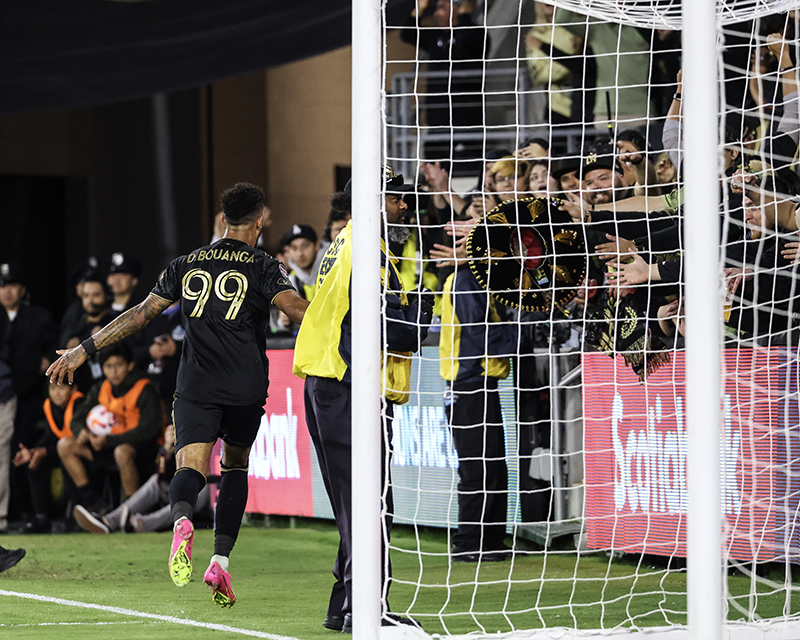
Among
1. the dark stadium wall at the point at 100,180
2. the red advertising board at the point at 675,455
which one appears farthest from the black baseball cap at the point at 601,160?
the dark stadium wall at the point at 100,180

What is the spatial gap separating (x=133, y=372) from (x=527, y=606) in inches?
200

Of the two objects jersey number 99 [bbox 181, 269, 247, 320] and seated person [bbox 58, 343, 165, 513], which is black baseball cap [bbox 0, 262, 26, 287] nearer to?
seated person [bbox 58, 343, 165, 513]

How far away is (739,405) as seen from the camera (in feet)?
19.4

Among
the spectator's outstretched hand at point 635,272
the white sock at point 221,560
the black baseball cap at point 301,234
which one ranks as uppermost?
the black baseball cap at point 301,234

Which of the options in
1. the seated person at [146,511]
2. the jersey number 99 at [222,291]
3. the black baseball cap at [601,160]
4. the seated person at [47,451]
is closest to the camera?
the jersey number 99 at [222,291]

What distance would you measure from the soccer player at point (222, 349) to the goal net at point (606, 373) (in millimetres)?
726

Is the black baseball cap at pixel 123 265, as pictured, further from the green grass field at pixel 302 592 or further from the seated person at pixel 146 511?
the green grass field at pixel 302 592

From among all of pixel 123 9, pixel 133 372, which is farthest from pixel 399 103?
pixel 133 372

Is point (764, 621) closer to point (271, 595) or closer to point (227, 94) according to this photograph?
point (271, 595)

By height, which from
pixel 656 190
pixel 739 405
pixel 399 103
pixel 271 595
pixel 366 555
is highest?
pixel 399 103

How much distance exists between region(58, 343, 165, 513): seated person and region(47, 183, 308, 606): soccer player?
4.29 metres

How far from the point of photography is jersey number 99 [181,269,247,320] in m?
5.52

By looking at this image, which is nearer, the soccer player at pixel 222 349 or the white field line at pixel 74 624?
the soccer player at pixel 222 349

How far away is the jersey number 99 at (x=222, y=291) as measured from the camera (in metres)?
5.52
